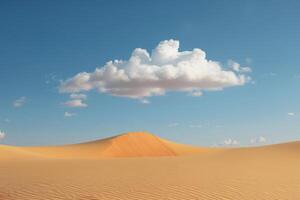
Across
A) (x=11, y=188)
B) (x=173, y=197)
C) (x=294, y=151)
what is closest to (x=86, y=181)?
(x=11, y=188)

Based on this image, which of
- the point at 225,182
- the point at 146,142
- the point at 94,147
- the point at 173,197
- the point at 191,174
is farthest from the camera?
the point at 146,142

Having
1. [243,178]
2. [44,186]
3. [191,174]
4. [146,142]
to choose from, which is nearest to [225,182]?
[243,178]

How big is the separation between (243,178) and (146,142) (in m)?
42.3

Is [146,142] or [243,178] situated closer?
[243,178]

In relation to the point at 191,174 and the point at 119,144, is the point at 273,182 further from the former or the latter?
the point at 119,144

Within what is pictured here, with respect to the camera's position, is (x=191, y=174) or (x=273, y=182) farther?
(x=191, y=174)

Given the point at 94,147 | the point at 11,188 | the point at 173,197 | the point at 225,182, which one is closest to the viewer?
the point at 173,197

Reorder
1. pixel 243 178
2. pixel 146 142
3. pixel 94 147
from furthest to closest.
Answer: pixel 146 142
pixel 94 147
pixel 243 178

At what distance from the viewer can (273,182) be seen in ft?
49.7

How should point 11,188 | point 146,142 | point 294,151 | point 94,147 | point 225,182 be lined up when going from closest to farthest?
point 11,188, point 225,182, point 294,151, point 94,147, point 146,142

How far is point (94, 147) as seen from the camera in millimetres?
52625

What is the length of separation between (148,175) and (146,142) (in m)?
41.2

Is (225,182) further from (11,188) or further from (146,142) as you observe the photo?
(146,142)

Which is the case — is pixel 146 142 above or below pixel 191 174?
above
